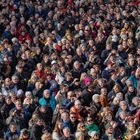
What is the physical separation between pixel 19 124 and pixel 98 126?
220cm

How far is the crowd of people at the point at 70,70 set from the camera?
16.7m

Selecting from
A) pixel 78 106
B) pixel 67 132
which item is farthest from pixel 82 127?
pixel 78 106

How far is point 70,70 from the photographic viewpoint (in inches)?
811

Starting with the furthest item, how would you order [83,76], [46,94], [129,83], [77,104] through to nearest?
[83,76] < [46,94] < [129,83] < [77,104]

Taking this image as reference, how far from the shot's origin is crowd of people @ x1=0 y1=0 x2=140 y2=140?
54.7 feet

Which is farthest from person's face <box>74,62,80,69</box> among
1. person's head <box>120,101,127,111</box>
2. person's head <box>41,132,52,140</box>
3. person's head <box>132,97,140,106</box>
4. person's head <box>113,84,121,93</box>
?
person's head <box>41,132,52,140</box>

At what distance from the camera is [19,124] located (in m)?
17.1

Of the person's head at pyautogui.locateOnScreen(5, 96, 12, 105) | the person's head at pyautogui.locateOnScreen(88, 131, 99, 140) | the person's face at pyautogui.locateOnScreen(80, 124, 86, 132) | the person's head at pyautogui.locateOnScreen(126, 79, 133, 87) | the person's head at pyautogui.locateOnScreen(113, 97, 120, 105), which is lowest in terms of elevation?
the person's head at pyautogui.locateOnScreen(88, 131, 99, 140)

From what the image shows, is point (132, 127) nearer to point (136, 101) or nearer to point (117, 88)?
point (136, 101)

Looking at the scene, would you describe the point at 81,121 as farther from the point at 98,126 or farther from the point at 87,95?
the point at 87,95

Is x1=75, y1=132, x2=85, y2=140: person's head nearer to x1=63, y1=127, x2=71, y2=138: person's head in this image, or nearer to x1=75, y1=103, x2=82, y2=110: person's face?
x1=63, y1=127, x2=71, y2=138: person's head

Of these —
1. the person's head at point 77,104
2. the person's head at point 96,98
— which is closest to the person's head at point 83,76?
the person's head at point 96,98

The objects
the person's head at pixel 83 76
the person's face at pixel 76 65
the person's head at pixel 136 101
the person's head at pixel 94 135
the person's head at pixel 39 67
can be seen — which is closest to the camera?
the person's head at pixel 94 135

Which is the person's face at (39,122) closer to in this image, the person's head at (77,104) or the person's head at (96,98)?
the person's head at (77,104)
